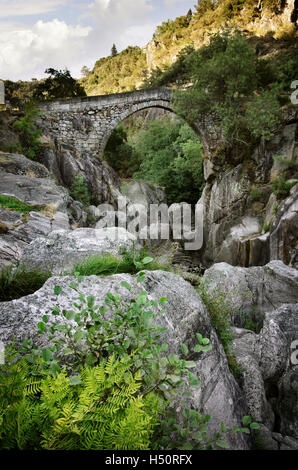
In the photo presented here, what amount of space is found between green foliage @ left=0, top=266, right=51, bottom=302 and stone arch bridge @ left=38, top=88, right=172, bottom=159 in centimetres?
1495

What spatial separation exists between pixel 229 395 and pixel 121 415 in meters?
1.30

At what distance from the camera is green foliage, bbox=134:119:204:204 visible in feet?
66.0

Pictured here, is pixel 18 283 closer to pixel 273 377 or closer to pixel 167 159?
pixel 273 377

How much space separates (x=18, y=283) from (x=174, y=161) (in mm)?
20212

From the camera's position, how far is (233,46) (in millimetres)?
13055

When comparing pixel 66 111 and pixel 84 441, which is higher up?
pixel 66 111

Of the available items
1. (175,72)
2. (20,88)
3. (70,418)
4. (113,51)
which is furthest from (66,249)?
(113,51)

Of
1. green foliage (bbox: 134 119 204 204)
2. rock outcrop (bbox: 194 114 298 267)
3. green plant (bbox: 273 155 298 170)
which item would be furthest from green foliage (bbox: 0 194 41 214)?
green foliage (bbox: 134 119 204 204)

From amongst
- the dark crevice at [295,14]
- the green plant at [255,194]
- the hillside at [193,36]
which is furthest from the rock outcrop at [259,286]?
the dark crevice at [295,14]

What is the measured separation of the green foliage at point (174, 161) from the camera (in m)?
20.1

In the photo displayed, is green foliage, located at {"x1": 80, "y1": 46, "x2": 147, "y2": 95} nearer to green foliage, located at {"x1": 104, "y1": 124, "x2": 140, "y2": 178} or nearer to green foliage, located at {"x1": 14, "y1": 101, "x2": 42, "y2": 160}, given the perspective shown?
green foliage, located at {"x1": 104, "y1": 124, "x2": 140, "y2": 178}

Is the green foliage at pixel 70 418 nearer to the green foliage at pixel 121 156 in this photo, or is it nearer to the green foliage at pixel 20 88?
the green foliage at pixel 121 156
